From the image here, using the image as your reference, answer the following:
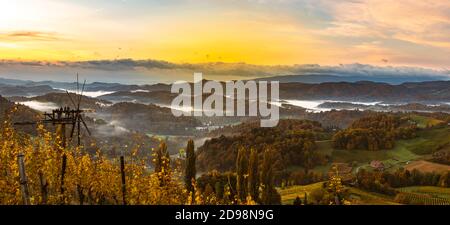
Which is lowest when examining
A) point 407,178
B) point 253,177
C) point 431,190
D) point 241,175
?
point 431,190

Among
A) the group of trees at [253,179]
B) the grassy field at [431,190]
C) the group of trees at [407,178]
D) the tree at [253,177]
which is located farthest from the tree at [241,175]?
the grassy field at [431,190]

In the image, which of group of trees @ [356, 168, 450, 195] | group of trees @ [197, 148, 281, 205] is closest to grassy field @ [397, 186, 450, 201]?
group of trees @ [356, 168, 450, 195]

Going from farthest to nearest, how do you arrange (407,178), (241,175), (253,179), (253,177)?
(407,178)
(253,177)
(253,179)
(241,175)

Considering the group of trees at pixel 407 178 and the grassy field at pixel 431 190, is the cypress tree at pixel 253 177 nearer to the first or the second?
the group of trees at pixel 407 178

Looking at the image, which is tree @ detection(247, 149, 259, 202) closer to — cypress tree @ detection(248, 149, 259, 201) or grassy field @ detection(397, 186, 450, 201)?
cypress tree @ detection(248, 149, 259, 201)

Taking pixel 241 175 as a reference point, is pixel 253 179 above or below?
below

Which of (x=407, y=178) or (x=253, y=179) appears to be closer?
(x=253, y=179)

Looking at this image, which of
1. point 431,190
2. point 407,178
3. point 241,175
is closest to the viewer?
point 241,175

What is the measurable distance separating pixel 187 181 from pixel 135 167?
62.6m

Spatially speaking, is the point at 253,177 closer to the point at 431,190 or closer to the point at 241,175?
the point at 241,175

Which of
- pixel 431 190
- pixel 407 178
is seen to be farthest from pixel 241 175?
pixel 407 178
